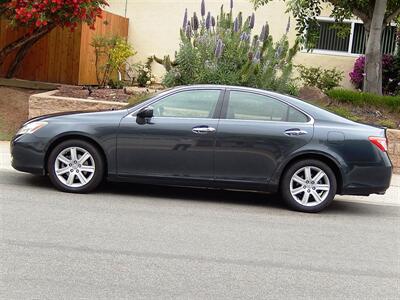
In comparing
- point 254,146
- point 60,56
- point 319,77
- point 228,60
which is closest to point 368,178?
point 254,146

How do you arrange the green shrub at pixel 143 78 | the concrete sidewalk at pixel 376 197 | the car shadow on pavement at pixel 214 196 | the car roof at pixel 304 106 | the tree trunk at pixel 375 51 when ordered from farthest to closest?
the green shrub at pixel 143 78 → the tree trunk at pixel 375 51 → the concrete sidewalk at pixel 376 197 → the car shadow on pavement at pixel 214 196 → the car roof at pixel 304 106

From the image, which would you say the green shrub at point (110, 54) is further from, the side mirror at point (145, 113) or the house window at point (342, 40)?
the side mirror at point (145, 113)

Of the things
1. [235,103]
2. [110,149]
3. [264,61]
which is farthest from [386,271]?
[264,61]

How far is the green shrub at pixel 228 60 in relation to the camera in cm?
1250

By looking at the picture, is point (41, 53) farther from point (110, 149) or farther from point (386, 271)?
point (386, 271)

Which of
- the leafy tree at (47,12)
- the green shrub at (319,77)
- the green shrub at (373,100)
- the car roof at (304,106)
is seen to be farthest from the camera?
the green shrub at (319,77)

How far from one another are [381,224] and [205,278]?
11.5ft

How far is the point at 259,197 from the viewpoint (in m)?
9.26

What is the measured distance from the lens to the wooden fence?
643 inches

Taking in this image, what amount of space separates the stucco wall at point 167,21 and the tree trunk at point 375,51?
14.3ft

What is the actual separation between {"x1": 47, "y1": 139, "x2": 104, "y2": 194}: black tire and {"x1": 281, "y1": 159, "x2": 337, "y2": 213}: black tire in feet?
7.59

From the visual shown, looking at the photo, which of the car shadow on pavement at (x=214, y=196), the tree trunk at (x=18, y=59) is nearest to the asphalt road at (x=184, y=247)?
the car shadow on pavement at (x=214, y=196)

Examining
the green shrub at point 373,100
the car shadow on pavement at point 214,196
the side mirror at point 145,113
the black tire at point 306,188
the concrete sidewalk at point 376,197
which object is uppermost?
the green shrub at point 373,100

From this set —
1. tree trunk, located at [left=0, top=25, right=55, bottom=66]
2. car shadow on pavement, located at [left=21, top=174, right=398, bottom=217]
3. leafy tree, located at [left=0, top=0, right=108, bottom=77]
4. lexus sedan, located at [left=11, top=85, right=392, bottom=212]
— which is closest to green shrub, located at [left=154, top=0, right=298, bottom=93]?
leafy tree, located at [left=0, top=0, right=108, bottom=77]
